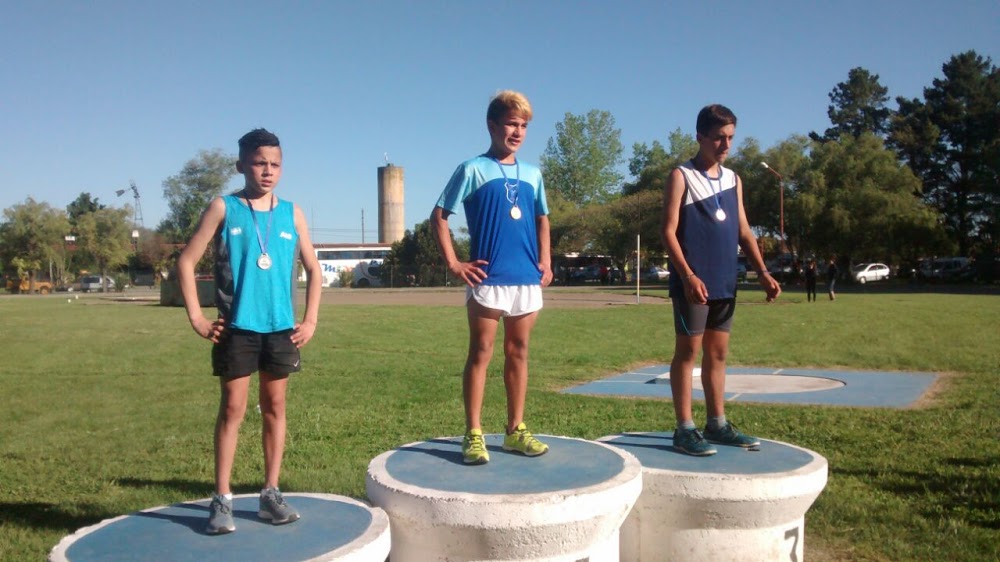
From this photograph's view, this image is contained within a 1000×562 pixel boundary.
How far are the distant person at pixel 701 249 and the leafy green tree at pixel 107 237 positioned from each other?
274 feet

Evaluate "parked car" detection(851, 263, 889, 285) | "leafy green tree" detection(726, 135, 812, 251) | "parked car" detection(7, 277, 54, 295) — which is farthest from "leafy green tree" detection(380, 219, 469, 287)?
"parked car" detection(851, 263, 889, 285)

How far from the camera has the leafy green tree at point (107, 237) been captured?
7900 centimetres

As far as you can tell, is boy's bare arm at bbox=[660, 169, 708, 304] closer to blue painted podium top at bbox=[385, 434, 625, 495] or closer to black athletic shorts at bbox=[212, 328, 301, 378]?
blue painted podium top at bbox=[385, 434, 625, 495]

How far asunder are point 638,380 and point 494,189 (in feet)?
22.8

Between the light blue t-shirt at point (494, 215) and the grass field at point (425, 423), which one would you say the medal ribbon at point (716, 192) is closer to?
the light blue t-shirt at point (494, 215)

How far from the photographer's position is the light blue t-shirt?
13.7 ft

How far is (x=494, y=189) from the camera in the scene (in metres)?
4.18

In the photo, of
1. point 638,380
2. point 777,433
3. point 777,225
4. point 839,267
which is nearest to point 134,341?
point 638,380

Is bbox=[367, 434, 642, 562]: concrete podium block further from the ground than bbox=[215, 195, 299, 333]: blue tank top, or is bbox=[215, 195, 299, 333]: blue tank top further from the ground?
bbox=[215, 195, 299, 333]: blue tank top

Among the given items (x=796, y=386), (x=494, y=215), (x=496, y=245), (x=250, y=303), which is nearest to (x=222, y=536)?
(x=250, y=303)

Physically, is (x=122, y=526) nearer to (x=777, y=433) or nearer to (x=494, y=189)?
(x=494, y=189)

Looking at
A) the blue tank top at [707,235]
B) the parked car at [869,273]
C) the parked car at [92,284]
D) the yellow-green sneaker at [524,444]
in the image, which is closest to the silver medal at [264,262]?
the yellow-green sneaker at [524,444]

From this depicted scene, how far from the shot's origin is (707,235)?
4.52m

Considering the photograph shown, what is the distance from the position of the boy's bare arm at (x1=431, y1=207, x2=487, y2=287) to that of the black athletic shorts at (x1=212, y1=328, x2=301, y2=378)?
0.89 meters
